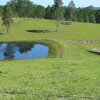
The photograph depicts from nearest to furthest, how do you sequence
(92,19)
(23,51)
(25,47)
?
(23,51) → (25,47) → (92,19)

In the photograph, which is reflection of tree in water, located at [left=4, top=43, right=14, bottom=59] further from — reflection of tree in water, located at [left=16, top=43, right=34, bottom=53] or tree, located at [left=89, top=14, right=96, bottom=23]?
tree, located at [left=89, top=14, right=96, bottom=23]

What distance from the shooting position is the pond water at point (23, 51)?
61.8m

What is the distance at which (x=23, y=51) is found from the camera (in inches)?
2810

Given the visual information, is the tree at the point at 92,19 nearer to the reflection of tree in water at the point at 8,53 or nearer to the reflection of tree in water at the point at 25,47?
the reflection of tree in water at the point at 25,47

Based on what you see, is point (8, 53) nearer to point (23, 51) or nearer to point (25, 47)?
point (23, 51)

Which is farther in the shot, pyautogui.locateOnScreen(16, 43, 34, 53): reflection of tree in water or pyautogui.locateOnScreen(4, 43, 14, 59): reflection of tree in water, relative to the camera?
pyautogui.locateOnScreen(16, 43, 34, 53): reflection of tree in water

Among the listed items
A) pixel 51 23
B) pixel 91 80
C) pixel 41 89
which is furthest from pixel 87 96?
pixel 51 23

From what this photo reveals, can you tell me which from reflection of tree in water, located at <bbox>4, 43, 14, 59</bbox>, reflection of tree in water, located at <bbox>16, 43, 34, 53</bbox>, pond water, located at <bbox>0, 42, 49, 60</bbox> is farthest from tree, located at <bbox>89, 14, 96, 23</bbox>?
reflection of tree in water, located at <bbox>4, 43, 14, 59</bbox>

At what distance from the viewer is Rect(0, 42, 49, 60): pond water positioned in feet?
203

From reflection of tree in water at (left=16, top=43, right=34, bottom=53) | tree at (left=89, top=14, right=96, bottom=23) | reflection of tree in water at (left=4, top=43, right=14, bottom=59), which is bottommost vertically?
reflection of tree in water at (left=16, top=43, right=34, bottom=53)

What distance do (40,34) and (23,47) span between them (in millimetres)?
23614

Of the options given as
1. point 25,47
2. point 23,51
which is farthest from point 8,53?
point 25,47

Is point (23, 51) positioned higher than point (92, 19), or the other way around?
point (92, 19)

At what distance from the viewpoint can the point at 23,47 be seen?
256 ft
